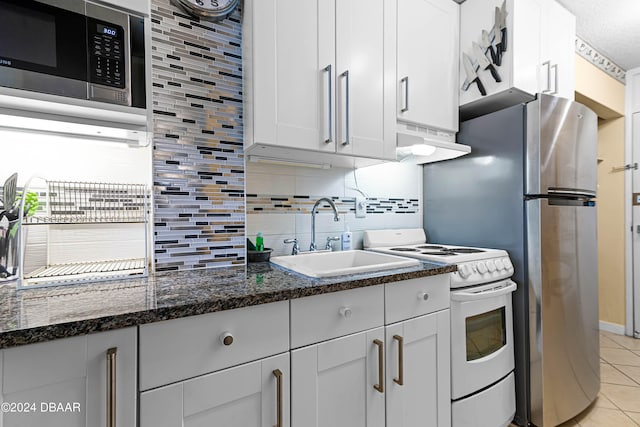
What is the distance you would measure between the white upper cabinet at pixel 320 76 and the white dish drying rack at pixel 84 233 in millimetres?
546

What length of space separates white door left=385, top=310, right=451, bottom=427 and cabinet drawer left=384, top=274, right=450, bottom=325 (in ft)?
0.10

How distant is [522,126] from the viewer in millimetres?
1575

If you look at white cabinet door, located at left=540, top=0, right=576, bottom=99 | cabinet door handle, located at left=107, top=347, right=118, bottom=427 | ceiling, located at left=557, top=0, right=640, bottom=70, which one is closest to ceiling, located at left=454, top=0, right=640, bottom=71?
ceiling, located at left=557, top=0, right=640, bottom=70

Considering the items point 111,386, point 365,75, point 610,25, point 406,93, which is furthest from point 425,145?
point 610,25

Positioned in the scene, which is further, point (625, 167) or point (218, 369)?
point (625, 167)

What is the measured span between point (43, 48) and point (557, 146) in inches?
86.2

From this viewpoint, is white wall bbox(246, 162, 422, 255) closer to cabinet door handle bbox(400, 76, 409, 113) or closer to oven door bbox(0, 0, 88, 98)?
cabinet door handle bbox(400, 76, 409, 113)

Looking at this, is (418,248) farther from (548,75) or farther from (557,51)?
(557,51)

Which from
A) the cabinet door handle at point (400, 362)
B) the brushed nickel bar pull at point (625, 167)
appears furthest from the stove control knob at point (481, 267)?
the brushed nickel bar pull at point (625, 167)

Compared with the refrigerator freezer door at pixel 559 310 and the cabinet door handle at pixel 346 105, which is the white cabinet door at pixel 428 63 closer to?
the cabinet door handle at pixel 346 105

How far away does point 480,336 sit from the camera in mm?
1479

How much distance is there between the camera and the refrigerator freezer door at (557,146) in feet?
5.08

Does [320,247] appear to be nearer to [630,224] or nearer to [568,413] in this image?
[568,413]

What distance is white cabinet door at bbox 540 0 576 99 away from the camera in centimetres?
179
